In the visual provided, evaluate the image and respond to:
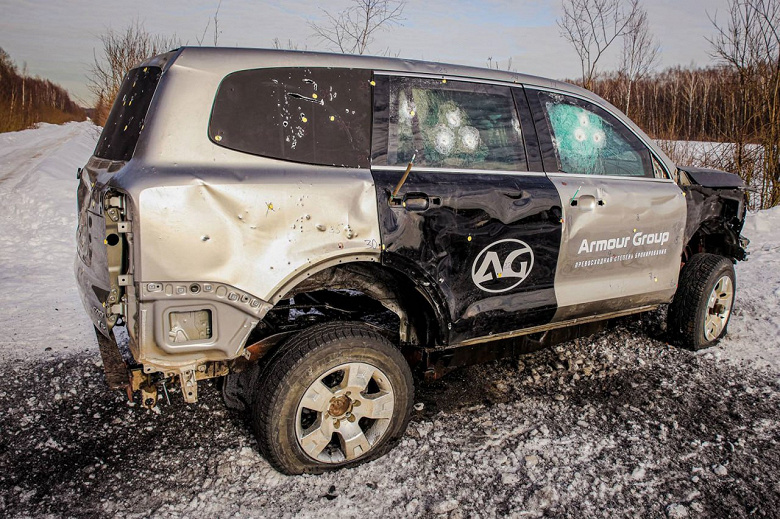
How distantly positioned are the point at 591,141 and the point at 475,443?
2.11 metres

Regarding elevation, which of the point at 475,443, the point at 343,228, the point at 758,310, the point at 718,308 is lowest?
the point at 475,443

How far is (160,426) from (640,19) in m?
11.5

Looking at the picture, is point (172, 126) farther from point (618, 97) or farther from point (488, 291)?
point (618, 97)

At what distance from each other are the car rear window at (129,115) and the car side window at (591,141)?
230cm

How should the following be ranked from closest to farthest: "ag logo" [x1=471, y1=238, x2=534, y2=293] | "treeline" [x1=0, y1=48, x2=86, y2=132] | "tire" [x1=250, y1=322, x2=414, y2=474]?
1. "tire" [x1=250, y1=322, x2=414, y2=474]
2. "ag logo" [x1=471, y1=238, x2=534, y2=293]
3. "treeline" [x1=0, y1=48, x2=86, y2=132]

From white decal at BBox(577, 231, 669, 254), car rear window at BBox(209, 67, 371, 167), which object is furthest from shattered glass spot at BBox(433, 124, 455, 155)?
white decal at BBox(577, 231, 669, 254)

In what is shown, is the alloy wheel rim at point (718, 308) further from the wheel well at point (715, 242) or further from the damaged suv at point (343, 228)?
the damaged suv at point (343, 228)

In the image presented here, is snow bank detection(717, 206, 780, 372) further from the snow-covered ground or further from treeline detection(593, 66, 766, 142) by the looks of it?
treeline detection(593, 66, 766, 142)

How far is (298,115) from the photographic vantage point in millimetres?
2748

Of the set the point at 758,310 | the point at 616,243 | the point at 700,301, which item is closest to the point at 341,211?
the point at 616,243

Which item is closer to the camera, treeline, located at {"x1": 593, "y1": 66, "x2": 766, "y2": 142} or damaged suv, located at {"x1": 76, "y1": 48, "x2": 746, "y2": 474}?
damaged suv, located at {"x1": 76, "y1": 48, "x2": 746, "y2": 474}

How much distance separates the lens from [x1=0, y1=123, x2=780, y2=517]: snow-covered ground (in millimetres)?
2699

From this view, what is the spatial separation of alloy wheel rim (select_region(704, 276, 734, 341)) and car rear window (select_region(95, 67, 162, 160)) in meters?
4.28

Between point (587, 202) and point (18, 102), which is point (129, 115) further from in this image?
point (18, 102)
